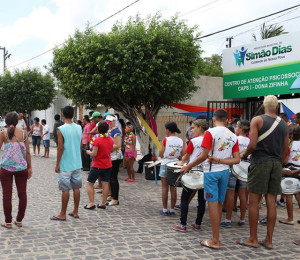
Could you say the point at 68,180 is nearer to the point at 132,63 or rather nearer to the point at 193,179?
the point at 193,179

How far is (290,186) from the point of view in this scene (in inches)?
221

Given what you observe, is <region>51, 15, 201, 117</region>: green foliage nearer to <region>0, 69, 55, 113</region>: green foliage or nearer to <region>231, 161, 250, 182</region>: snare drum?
<region>231, 161, 250, 182</region>: snare drum

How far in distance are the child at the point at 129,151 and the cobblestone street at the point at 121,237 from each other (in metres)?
3.01

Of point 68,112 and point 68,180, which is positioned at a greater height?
point 68,112

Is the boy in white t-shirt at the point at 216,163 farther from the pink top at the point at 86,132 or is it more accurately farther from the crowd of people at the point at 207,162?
the pink top at the point at 86,132

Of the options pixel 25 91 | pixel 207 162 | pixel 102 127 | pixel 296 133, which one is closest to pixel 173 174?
pixel 207 162

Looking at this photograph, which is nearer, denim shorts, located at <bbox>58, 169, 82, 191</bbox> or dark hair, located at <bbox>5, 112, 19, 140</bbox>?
dark hair, located at <bbox>5, 112, 19, 140</bbox>

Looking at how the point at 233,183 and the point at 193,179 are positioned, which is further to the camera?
the point at 233,183

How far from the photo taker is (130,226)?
579cm

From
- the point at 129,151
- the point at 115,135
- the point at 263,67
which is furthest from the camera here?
the point at 263,67

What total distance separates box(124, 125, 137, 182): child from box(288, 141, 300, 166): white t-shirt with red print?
16.3 feet

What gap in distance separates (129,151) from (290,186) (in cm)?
557

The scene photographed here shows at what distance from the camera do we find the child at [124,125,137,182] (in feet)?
34.1

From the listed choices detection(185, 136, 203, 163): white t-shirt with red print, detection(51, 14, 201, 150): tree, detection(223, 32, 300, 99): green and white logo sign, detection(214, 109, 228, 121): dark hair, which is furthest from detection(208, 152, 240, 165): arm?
detection(51, 14, 201, 150): tree
